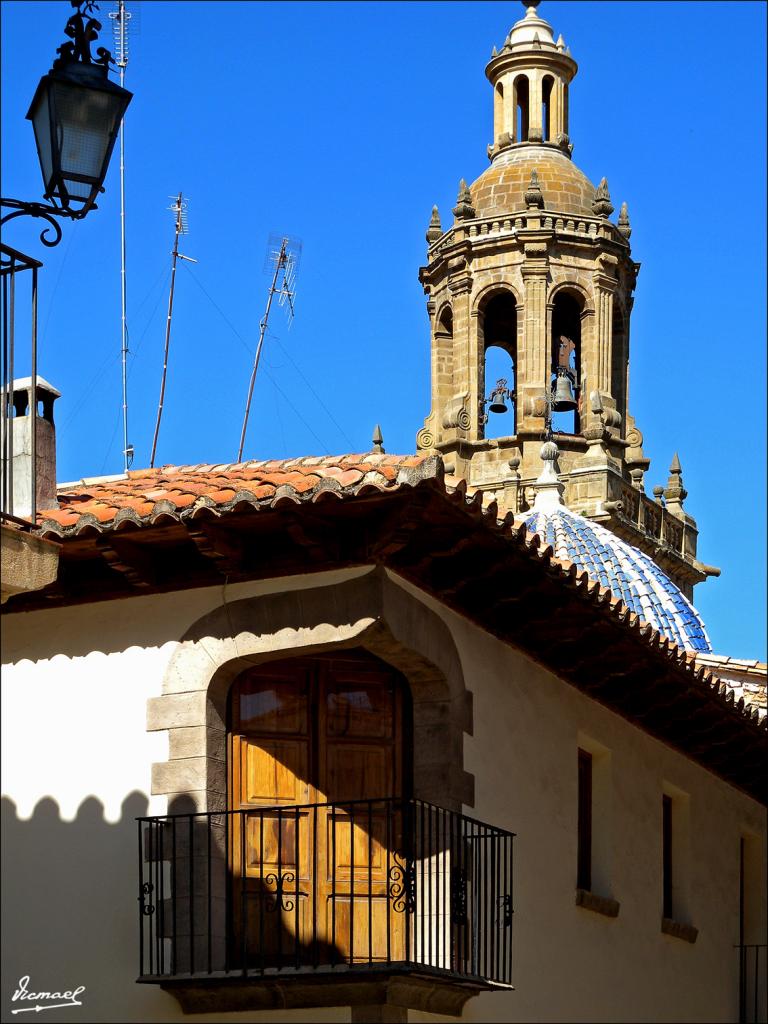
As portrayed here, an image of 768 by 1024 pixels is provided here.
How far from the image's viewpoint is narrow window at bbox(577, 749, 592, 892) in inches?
688

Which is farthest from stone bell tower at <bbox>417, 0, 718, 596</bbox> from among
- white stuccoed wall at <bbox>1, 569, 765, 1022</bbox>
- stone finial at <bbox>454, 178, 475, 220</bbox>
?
white stuccoed wall at <bbox>1, 569, 765, 1022</bbox>

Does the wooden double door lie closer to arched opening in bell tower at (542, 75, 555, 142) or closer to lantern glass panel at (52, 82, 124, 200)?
lantern glass panel at (52, 82, 124, 200)

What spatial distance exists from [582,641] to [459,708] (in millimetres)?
2036

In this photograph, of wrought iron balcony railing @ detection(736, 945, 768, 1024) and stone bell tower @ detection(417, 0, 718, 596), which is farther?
stone bell tower @ detection(417, 0, 718, 596)

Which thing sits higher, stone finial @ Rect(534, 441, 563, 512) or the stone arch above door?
stone finial @ Rect(534, 441, 563, 512)

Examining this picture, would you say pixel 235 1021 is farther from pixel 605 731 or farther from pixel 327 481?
pixel 605 731

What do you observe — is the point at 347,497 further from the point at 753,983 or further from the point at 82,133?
the point at 753,983

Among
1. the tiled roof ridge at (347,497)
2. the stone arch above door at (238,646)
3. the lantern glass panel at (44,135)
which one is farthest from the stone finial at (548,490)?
the lantern glass panel at (44,135)

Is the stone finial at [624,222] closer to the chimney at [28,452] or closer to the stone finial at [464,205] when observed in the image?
the stone finial at [464,205]

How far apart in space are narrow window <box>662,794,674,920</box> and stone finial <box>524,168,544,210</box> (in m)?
30.0

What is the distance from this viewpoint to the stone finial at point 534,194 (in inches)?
1913

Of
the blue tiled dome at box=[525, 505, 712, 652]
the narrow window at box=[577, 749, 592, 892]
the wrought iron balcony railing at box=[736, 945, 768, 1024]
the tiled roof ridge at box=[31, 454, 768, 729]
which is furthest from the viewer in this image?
the blue tiled dome at box=[525, 505, 712, 652]

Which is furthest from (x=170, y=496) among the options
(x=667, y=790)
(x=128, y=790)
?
(x=667, y=790)

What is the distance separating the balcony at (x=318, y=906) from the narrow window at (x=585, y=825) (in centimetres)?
290
